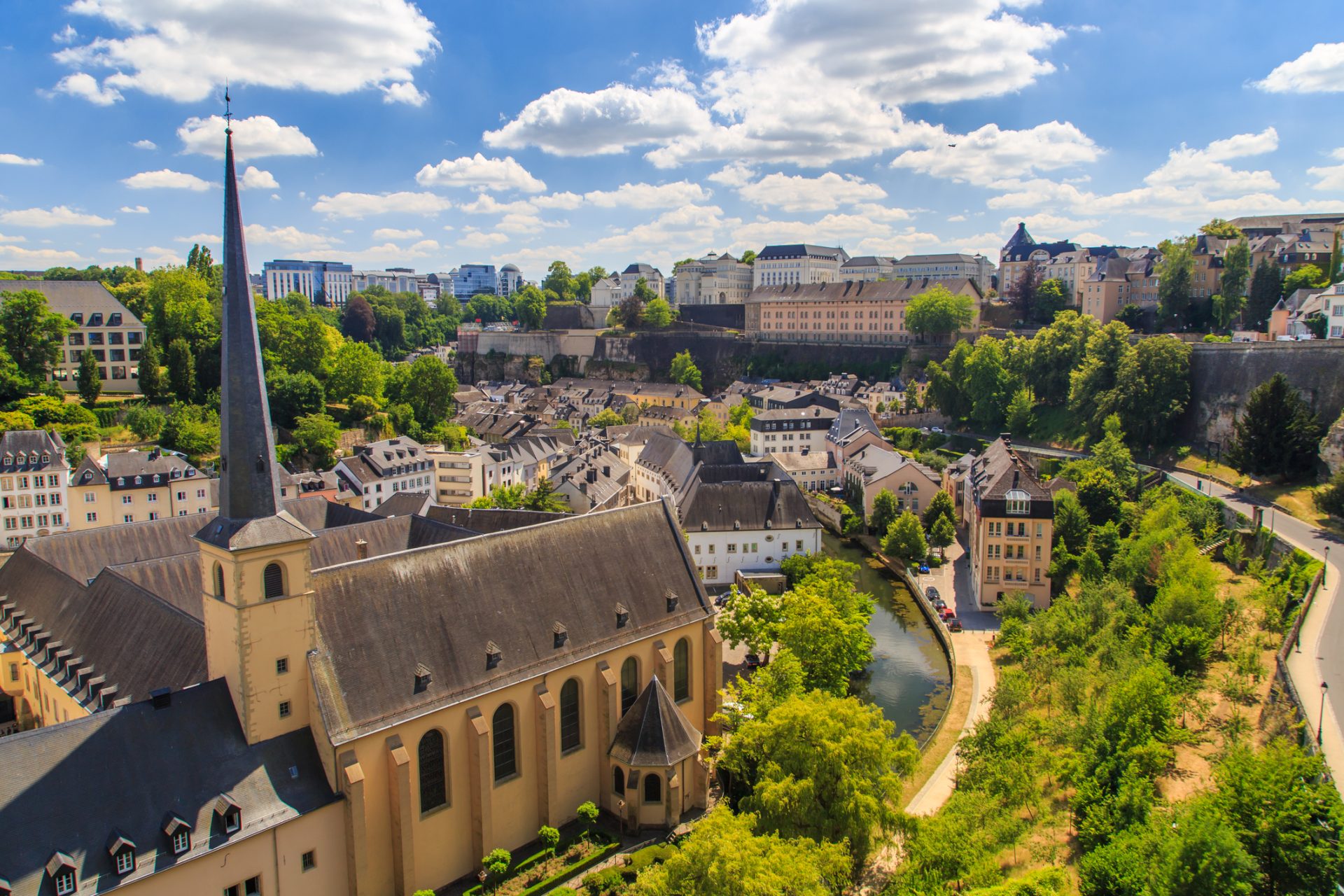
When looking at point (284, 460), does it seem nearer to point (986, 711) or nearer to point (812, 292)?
point (986, 711)

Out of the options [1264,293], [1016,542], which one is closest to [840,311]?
[1264,293]

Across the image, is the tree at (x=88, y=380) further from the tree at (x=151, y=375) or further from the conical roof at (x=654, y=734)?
the conical roof at (x=654, y=734)

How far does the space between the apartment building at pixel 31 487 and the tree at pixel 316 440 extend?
867 inches

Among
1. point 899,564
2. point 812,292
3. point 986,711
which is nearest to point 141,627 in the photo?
point 986,711

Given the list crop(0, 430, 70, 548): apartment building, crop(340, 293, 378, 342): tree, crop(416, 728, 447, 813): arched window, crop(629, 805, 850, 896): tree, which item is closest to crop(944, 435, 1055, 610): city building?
crop(629, 805, 850, 896): tree

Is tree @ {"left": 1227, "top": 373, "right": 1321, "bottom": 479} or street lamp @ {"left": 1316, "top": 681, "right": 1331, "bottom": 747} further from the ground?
tree @ {"left": 1227, "top": 373, "right": 1321, "bottom": 479}

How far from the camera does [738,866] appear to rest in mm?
19969

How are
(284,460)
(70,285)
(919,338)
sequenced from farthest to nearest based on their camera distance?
(919,338)
(70,285)
(284,460)

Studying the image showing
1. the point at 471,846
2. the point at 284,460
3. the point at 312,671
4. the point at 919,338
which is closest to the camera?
the point at 312,671

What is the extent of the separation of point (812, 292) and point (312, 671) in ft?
437

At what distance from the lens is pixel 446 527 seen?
4166cm

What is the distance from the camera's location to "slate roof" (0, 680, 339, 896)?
763 inches

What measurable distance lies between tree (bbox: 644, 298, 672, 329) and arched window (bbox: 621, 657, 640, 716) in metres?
138

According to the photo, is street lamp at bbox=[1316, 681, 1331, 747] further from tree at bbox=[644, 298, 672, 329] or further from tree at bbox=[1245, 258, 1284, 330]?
tree at bbox=[644, 298, 672, 329]
